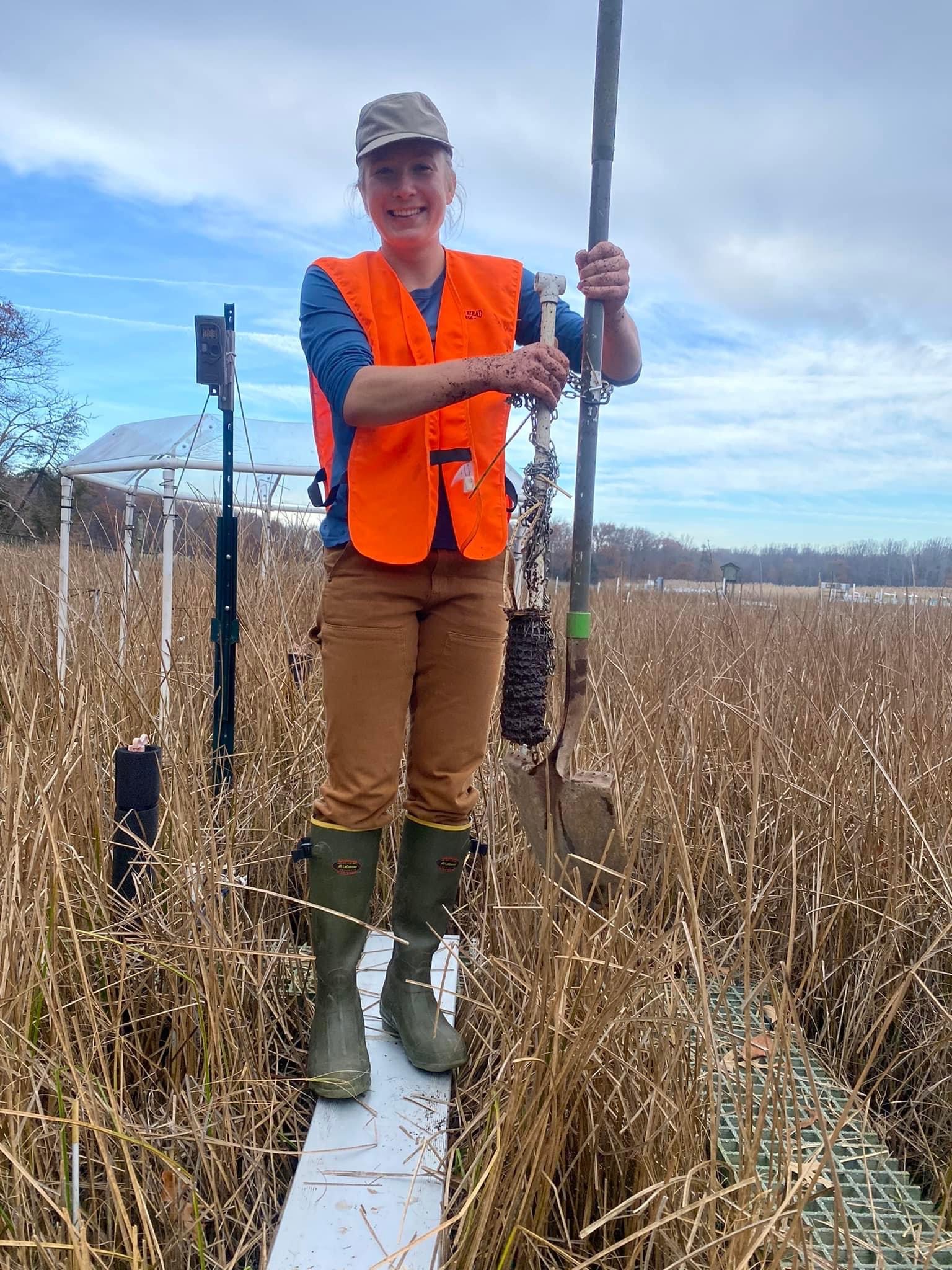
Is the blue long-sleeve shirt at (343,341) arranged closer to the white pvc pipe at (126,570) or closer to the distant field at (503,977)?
the distant field at (503,977)

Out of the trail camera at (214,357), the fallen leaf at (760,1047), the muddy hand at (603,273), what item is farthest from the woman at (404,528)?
the trail camera at (214,357)

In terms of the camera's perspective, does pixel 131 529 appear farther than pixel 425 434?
Yes

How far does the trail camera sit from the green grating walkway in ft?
6.59

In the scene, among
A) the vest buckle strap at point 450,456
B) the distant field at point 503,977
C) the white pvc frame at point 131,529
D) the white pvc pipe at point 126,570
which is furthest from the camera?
the white pvc pipe at point 126,570

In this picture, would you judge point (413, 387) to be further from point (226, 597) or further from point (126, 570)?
point (126, 570)

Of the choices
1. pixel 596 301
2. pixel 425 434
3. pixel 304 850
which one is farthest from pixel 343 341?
pixel 304 850

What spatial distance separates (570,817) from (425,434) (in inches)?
32.0

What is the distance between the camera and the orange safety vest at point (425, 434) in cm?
174

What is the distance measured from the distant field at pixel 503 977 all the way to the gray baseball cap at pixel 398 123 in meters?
1.21

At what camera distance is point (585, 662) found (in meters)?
1.62

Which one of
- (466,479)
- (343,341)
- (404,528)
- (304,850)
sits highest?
(343,341)

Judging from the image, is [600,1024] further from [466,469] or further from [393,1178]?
[466,469]

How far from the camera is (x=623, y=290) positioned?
1.63 metres

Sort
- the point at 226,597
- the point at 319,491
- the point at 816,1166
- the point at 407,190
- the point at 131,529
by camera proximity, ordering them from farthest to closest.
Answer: the point at 131,529 → the point at 226,597 → the point at 319,491 → the point at 407,190 → the point at 816,1166
